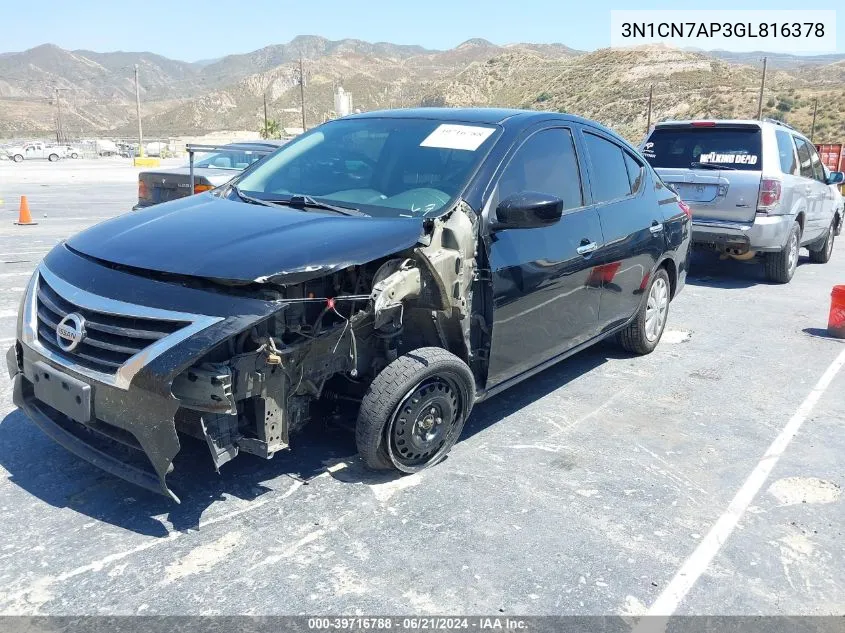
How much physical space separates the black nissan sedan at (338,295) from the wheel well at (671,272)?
1.12m

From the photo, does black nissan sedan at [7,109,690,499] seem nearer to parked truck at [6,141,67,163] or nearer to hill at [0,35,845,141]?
parked truck at [6,141,67,163]

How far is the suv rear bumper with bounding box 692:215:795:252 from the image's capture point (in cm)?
853

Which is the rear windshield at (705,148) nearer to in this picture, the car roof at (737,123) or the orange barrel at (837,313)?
the car roof at (737,123)

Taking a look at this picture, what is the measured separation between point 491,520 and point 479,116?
245 cm

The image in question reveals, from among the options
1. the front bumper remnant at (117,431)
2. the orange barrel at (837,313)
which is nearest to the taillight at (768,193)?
the orange barrel at (837,313)

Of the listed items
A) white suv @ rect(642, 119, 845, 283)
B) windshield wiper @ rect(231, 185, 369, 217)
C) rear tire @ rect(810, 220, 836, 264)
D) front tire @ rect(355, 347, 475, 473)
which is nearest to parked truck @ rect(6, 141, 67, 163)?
white suv @ rect(642, 119, 845, 283)

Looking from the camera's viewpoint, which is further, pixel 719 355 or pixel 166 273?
pixel 719 355

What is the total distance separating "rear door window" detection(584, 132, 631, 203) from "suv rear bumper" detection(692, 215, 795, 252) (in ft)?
12.4

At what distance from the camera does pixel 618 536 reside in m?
3.35

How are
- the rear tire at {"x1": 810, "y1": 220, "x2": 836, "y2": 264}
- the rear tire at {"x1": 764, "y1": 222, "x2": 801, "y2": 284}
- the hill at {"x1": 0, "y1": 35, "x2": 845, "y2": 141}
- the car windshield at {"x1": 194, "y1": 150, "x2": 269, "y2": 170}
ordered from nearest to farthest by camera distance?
the rear tire at {"x1": 764, "y1": 222, "x2": 801, "y2": 284} → the rear tire at {"x1": 810, "y1": 220, "x2": 836, "y2": 264} → the car windshield at {"x1": 194, "y1": 150, "x2": 269, "y2": 170} → the hill at {"x1": 0, "y1": 35, "x2": 845, "y2": 141}

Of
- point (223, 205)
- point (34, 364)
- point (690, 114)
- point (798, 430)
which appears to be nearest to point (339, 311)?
point (223, 205)

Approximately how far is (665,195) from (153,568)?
15.8 feet

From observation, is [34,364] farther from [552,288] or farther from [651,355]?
[651,355]

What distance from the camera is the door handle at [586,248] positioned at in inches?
180
